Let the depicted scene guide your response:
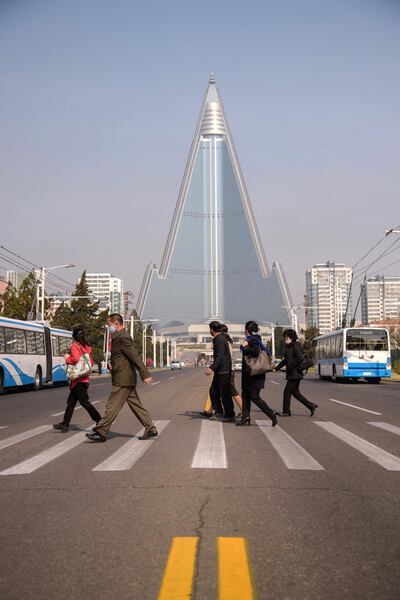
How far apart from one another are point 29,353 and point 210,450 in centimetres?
2128

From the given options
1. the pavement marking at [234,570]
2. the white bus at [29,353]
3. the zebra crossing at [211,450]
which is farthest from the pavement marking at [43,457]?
the white bus at [29,353]

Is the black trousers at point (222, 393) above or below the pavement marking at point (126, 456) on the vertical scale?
above

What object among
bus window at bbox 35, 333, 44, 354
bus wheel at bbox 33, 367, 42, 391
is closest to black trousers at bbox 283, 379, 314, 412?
bus window at bbox 35, 333, 44, 354

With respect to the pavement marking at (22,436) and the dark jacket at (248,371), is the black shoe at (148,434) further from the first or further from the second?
the dark jacket at (248,371)

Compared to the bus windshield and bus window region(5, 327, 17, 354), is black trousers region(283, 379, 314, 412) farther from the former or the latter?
the bus windshield

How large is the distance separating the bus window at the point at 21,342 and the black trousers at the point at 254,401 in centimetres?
1697

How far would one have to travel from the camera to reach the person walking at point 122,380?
9859 millimetres

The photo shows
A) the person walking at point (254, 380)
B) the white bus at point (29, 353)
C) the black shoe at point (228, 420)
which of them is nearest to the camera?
the person walking at point (254, 380)

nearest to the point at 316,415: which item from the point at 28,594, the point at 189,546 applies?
the point at 189,546

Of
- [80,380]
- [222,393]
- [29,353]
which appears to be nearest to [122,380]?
[80,380]

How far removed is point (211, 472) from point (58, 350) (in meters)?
28.2

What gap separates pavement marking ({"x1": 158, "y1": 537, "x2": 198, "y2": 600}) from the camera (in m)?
3.70

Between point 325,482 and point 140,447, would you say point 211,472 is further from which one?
point 140,447

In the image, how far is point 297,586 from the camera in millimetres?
3799
